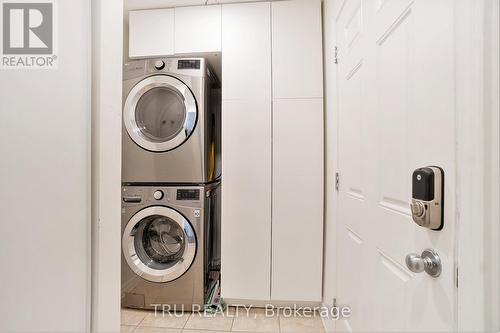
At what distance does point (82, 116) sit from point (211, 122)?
1.42 meters

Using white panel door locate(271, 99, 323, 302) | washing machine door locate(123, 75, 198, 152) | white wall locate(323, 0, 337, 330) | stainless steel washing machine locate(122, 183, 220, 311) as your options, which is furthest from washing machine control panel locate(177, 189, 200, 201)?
white wall locate(323, 0, 337, 330)

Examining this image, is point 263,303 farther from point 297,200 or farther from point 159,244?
point 159,244

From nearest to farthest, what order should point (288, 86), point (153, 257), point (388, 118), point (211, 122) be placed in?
1. point (388, 118)
2. point (288, 86)
3. point (153, 257)
4. point (211, 122)

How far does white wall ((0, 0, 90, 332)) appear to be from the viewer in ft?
1.52

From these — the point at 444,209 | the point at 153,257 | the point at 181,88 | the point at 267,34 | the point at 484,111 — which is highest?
the point at 267,34

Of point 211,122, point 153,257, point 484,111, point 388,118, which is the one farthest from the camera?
point 211,122

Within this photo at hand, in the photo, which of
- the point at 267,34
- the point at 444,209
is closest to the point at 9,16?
the point at 444,209

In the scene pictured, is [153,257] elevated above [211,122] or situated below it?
below

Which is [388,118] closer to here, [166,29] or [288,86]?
[288,86]

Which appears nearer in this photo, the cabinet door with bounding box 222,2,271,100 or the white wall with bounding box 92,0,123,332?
the white wall with bounding box 92,0,123,332

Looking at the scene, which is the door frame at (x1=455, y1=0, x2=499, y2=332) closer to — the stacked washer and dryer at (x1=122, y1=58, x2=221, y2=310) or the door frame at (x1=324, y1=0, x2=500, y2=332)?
the door frame at (x1=324, y1=0, x2=500, y2=332)

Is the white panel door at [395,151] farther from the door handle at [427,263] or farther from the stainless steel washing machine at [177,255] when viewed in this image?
the stainless steel washing machine at [177,255]

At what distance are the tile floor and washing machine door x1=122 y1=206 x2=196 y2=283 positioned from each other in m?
0.29

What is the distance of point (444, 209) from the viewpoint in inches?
19.1
